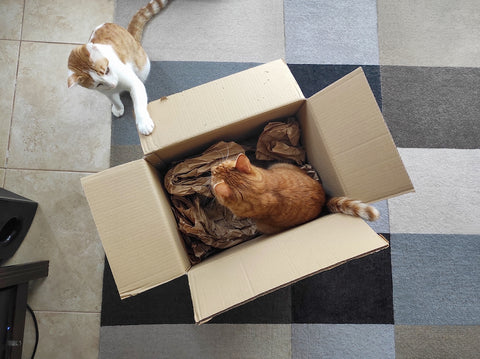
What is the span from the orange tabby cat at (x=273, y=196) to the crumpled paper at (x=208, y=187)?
0.14 meters

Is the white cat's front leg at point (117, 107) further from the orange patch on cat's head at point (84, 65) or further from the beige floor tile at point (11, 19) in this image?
the beige floor tile at point (11, 19)

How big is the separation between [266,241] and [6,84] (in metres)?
1.34

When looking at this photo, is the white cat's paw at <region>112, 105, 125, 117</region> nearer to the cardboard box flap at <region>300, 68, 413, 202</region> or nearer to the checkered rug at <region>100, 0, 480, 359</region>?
the checkered rug at <region>100, 0, 480, 359</region>

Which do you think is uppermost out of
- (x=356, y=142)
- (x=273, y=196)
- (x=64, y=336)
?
(x=356, y=142)

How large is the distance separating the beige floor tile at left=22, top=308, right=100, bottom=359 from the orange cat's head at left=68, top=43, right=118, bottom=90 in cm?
91

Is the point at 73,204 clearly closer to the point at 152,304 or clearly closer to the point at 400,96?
the point at 152,304

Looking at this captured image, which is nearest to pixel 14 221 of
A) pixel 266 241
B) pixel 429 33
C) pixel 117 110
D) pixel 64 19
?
pixel 117 110

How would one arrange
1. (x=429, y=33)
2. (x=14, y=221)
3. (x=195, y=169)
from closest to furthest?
1. (x=195, y=169)
2. (x=14, y=221)
3. (x=429, y=33)

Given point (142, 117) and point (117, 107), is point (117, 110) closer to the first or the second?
point (117, 107)

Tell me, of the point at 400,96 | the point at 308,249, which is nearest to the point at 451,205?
the point at 400,96

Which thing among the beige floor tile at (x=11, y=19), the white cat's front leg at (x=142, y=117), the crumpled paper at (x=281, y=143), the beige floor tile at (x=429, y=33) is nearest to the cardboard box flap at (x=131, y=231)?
the white cat's front leg at (x=142, y=117)

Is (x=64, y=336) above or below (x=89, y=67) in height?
below

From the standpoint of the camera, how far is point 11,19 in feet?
4.46

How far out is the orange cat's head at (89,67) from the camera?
871 mm
